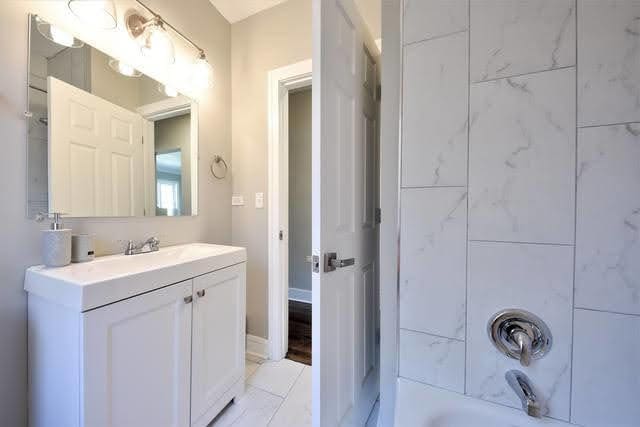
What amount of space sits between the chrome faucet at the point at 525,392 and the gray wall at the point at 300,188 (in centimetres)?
245

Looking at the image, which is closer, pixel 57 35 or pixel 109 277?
pixel 109 277

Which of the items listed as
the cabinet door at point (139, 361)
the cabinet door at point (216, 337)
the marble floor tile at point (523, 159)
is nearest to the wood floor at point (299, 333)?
the cabinet door at point (216, 337)

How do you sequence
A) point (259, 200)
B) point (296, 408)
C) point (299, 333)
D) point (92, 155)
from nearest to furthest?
point (92, 155)
point (296, 408)
point (259, 200)
point (299, 333)

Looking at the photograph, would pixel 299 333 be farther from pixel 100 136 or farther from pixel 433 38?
pixel 433 38

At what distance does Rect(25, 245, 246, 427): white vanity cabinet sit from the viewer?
0.76m

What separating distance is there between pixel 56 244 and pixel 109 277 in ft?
1.08

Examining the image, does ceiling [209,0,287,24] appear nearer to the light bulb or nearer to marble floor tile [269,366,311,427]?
the light bulb

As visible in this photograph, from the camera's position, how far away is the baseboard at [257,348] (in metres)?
1.83

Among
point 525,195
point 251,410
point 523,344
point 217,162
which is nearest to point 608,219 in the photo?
point 525,195

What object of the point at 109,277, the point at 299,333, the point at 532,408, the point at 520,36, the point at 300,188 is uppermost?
the point at 520,36

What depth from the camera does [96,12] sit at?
1.05m

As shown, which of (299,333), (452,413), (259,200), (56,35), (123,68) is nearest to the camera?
(452,413)

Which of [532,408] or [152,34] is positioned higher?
[152,34]

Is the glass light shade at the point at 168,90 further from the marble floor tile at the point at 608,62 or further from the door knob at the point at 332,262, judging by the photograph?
the marble floor tile at the point at 608,62
